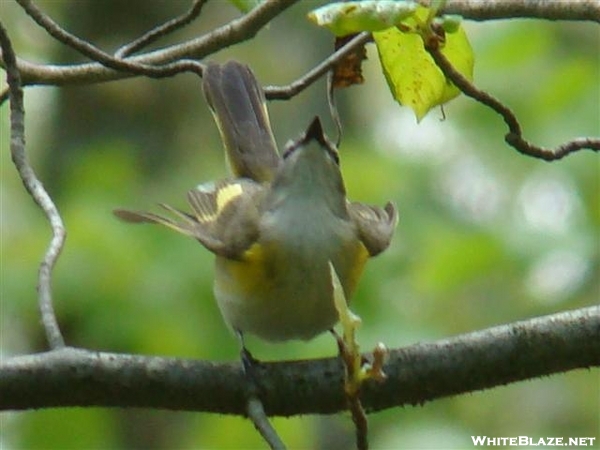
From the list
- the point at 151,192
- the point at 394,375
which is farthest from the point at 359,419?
the point at 151,192

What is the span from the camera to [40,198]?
9.28 feet

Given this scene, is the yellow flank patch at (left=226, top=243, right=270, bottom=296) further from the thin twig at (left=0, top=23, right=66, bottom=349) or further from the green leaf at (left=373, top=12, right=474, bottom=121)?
the green leaf at (left=373, top=12, right=474, bottom=121)

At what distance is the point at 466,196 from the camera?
738 centimetres

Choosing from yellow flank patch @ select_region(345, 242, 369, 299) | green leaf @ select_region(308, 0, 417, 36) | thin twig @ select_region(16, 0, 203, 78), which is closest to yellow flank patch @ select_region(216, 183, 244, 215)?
yellow flank patch @ select_region(345, 242, 369, 299)

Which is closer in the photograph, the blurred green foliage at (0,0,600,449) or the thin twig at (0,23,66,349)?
the thin twig at (0,23,66,349)

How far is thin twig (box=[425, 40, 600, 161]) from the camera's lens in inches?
100

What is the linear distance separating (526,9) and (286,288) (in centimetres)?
105

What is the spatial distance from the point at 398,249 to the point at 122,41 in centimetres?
247

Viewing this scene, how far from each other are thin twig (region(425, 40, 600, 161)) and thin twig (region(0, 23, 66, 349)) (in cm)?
94

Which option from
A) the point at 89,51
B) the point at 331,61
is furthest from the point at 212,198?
the point at 89,51

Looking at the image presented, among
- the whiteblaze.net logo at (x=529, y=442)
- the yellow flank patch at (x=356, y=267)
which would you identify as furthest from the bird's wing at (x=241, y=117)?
the whiteblaze.net logo at (x=529, y=442)

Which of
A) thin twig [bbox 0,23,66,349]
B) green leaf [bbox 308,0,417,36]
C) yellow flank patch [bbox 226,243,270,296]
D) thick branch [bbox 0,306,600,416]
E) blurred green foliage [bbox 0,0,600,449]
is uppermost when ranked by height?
green leaf [bbox 308,0,417,36]

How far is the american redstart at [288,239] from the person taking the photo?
3461 mm

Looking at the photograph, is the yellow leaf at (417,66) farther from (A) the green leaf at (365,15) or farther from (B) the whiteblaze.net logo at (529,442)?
(B) the whiteblaze.net logo at (529,442)
